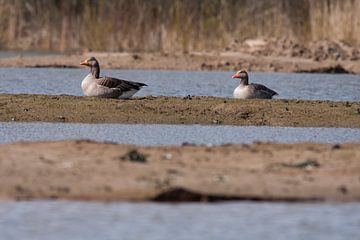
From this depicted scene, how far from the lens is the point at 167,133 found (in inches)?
648

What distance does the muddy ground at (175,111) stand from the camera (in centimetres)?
1802

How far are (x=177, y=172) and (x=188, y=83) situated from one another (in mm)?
14127

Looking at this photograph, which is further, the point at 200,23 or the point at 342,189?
the point at 200,23

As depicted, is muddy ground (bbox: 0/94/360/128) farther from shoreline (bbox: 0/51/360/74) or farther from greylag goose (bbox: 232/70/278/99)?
shoreline (bbox: 0/51/360/74)

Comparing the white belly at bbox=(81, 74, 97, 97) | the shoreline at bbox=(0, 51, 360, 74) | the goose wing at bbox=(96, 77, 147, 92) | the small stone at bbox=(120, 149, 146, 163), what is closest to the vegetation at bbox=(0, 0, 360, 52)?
the shoreline at bbox=(0, 51, 360, 74)

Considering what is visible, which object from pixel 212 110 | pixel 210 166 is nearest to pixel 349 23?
pixel 212 110

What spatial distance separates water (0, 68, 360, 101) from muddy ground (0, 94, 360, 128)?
309 centimetres

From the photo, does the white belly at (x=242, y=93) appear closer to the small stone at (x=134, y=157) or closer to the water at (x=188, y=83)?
the water at (x=188, y=83)

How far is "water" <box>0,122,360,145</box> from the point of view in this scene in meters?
15.6

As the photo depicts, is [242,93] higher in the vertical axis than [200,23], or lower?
lower

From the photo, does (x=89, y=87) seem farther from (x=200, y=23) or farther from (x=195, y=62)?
(x=200, y=23)

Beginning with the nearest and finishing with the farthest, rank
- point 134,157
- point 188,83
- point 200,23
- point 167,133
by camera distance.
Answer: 1. point 134,157
2. point 167,133
3. point 188,83
4. point 200,23

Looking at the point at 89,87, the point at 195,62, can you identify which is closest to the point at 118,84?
the point at 89,87

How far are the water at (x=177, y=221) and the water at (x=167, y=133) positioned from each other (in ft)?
14.6
